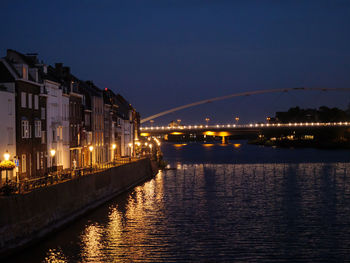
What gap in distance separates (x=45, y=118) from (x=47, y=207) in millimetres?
18953

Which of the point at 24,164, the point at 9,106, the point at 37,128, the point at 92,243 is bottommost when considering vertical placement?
the point at 92,243

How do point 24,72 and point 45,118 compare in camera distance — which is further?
point 45,118

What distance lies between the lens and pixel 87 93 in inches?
2564

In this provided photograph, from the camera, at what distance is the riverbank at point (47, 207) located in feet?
81.1

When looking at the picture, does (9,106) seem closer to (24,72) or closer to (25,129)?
(25,129)

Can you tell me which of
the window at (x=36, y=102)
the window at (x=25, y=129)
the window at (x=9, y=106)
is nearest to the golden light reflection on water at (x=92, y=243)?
the window at (x=9, y=106)

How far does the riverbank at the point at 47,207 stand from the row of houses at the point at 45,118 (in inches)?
→ 166

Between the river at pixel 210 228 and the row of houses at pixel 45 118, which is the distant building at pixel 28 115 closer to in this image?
the row of houses at pixel 45 118

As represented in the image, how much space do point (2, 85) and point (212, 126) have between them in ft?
352

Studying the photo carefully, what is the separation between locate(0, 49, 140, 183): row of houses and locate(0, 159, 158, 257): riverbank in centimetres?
421

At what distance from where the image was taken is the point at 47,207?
2992 centimetres

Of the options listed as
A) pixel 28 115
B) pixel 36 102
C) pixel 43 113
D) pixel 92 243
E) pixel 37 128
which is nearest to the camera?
pixel 92 243

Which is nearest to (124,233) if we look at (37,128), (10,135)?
(10,135)

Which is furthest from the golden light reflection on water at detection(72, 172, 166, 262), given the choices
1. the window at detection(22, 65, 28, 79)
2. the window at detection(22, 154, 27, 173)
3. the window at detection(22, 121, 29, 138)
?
the window at detection(22, 65, 28, 79)
